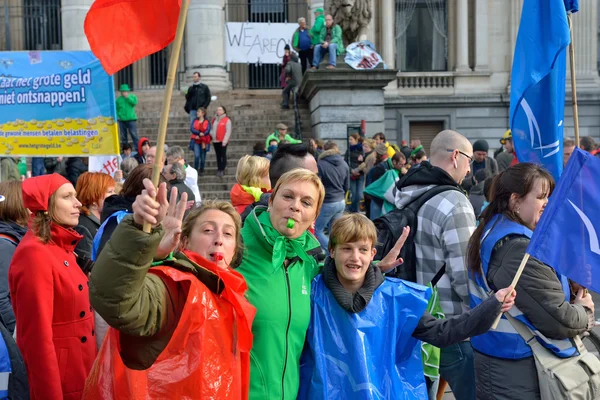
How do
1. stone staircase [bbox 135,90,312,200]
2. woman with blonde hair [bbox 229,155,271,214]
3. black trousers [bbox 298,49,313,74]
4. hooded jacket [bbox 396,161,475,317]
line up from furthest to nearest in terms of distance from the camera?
1. black trousers [bbox 298,49,313,74]
2. stone staircase [bbox 135,90,312,200]
3. woman with blonde hair [bbox 229,155,271,214]
4. hooded jacket [bbox 396,161,475,317]

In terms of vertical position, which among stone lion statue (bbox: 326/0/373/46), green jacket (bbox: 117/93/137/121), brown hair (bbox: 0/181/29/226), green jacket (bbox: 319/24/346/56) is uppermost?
stone lion statue (bbox: 326/0/373/46)

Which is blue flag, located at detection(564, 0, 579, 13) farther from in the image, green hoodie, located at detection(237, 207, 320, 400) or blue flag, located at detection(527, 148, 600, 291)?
green hoodie, located at detection(237, 207, 320, 400)

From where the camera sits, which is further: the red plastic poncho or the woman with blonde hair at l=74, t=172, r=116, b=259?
the woman with blonde hair at l=74, t=172, r=116, b=259

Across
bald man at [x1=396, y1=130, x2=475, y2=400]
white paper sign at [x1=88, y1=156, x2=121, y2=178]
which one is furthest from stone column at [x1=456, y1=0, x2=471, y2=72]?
bald man at [x1=396, y1=130, x2=475, y2=400]

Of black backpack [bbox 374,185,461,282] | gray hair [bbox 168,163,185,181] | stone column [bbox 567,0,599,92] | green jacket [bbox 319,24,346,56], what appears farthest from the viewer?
stone column [bbox 567,0,599,92]

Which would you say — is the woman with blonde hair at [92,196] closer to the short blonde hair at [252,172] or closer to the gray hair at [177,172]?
the short blonde hair at [252,172]

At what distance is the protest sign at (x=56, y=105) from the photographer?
884 cm

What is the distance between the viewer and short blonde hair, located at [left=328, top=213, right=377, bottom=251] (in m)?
3.73

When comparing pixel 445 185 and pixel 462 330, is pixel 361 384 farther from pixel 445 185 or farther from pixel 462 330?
pixel 445 185

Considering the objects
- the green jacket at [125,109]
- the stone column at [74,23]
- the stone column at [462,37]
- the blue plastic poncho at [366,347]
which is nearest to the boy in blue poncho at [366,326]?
the blue plastic poncho at [366,347]

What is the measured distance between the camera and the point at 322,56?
18.4 metres

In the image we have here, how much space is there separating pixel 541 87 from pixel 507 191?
4.17ft

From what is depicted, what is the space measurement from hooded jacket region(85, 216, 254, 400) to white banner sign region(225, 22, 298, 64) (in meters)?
21.7

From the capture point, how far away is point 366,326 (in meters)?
3.61
